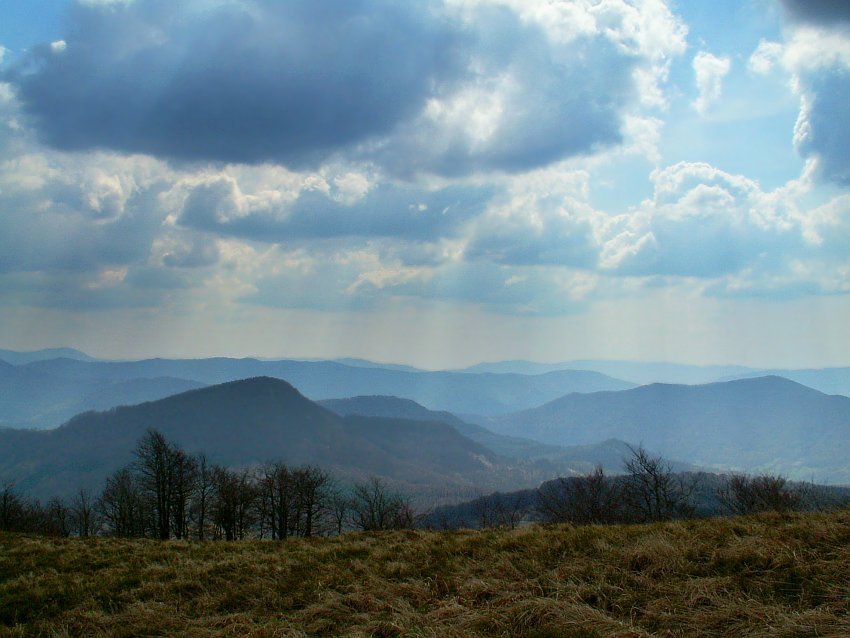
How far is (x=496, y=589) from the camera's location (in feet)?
29.1

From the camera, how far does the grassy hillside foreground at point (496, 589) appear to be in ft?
22.6

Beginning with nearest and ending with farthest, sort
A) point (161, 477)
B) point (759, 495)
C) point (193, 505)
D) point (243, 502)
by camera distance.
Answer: point (759, 495) < point (161, 477) < point (243, 502) < point (193, 505)

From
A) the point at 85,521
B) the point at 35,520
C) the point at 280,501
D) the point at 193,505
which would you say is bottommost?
the point at 85,521

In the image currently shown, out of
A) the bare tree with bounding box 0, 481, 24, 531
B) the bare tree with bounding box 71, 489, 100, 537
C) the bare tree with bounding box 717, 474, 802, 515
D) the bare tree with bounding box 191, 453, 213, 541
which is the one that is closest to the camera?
the bare tree with bounding box 717, 474, 802, 515

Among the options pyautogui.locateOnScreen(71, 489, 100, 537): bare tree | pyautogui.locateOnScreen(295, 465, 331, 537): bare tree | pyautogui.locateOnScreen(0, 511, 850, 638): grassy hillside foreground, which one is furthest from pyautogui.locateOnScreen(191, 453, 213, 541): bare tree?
pyautogui.locateOnScreen(0, 511, 850, 638): grassy hillside foreground

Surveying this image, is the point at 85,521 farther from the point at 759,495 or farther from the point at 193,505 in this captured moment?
the point at 759,495

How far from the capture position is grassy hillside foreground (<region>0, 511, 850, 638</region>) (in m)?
6.88

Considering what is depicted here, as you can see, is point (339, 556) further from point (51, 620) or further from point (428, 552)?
point (51, 620)

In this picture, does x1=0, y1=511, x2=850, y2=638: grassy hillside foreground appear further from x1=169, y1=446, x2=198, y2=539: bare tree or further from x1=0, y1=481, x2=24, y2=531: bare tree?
x1=0, y1=481, x2=24, y2=531: bare tree

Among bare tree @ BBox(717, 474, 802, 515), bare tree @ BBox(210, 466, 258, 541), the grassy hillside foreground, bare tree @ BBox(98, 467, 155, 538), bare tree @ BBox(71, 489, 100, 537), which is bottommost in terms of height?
bare tree @ BBox(71, 489, 100, 537)

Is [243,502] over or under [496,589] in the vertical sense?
under

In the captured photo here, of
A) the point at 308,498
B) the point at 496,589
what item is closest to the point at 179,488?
the point at 308,498

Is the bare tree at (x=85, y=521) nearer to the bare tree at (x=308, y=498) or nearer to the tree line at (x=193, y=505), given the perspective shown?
the tree line at (x=193, y=505)

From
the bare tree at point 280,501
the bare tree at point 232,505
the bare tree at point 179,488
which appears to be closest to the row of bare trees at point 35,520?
the bare tree at point 179,488
